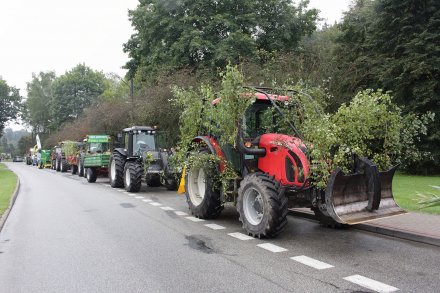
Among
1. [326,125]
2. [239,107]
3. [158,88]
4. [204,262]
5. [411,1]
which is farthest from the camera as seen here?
[158,88]

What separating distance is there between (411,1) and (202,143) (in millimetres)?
14311

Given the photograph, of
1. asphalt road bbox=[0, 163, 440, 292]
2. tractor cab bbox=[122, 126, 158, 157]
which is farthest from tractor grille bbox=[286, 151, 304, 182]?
tractor cab bbox=[122, 126, 158, 157]

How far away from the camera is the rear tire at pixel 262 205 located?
7.36 m

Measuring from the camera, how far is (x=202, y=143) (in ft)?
33.1

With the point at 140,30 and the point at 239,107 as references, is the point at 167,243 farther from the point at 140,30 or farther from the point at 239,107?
the point at 140,30

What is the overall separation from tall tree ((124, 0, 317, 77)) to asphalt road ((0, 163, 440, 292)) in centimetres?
1687

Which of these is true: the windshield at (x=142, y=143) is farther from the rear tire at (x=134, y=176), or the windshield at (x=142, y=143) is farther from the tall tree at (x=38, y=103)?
the tall tree at (x=38, y=103)

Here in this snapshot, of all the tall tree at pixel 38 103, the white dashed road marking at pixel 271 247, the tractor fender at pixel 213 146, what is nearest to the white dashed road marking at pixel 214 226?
the tractor fender at pixel 213 146

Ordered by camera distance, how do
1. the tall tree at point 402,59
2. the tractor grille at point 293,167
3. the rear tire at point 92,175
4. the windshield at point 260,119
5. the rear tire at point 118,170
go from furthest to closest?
the rear tire at point 92,175 < the tall tree at point 402,59 < the rear tire at point 118,170 < the windshield at point 260,119 < the tractor grille at point 293,167

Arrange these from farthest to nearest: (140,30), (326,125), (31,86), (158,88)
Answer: (31,86) → (140,30) → (158,88) → (326,125)

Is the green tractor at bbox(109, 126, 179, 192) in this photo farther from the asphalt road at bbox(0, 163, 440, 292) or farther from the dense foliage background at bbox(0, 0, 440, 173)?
the asphalt road at bbox(0, 163, 440, 292)

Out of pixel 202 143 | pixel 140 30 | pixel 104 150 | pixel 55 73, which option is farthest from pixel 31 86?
pixel 202 143

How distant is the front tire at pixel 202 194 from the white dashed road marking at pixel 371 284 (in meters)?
4.19

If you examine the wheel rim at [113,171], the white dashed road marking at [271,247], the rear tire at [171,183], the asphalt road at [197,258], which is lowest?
the asphalt road at [197,258]
